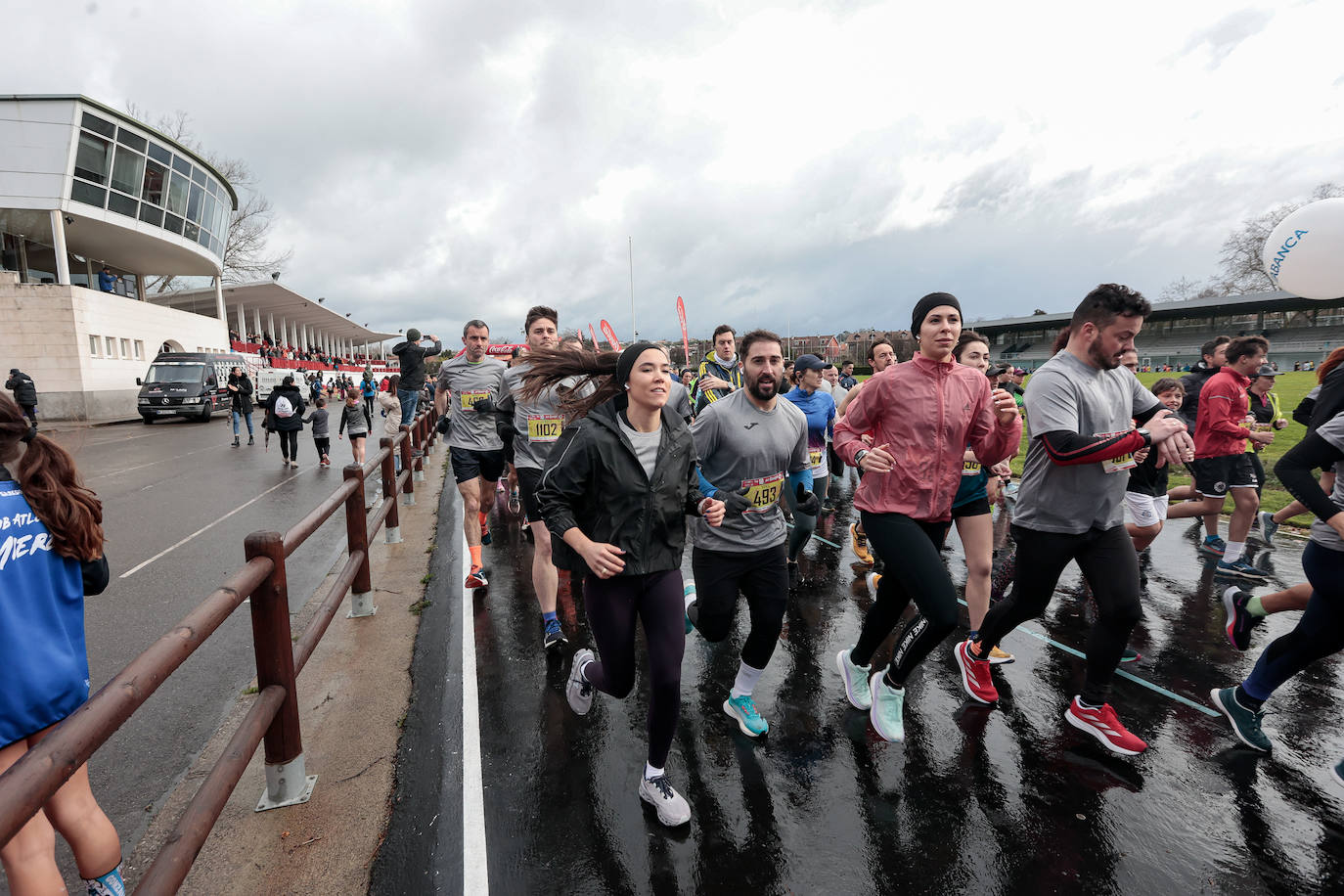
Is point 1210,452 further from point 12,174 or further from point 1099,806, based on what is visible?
point 12,174

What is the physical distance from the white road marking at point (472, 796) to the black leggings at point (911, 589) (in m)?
2.14

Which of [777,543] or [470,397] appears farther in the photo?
[470,397]

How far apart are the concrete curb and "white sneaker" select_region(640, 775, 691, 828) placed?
113 cm

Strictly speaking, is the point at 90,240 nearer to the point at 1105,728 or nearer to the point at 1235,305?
the point at 1105,728

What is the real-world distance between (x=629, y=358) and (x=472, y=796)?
2.14 metres

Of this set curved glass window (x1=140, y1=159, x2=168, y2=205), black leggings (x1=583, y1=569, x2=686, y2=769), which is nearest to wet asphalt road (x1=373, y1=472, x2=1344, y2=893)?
black leggings (x1=583, y1=569, x2=686, y2=769)

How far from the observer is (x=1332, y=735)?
10.5ft

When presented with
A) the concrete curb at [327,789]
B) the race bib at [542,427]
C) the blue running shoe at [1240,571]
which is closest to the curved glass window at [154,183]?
the concrete curb at [327,789]

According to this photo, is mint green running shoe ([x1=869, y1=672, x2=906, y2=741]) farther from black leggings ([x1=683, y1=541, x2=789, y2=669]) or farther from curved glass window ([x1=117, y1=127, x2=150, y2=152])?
curved glass window ([x1=117, y1=127, x2=150, y2=152])

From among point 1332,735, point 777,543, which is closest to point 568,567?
point 777,543

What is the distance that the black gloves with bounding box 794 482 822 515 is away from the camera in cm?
350

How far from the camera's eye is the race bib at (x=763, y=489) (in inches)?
131

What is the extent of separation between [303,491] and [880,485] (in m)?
10.0

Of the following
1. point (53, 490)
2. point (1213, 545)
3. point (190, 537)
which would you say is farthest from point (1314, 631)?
point (190, 537)
